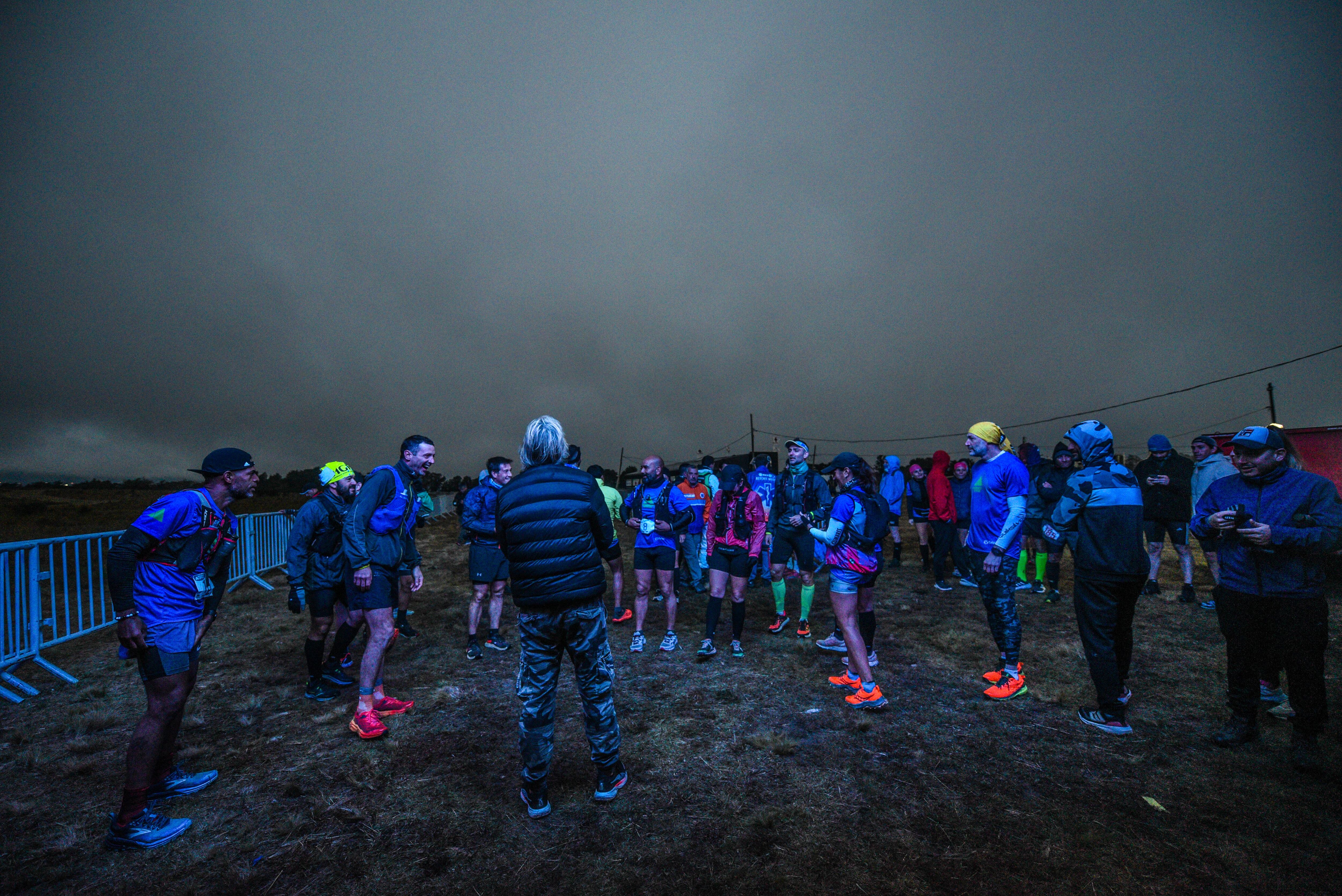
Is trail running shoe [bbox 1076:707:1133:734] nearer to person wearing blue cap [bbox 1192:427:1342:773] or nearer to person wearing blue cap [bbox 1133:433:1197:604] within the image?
person wearing blue cap [bbox 1192:427:1342:773]

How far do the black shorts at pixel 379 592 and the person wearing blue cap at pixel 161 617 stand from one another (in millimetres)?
1001

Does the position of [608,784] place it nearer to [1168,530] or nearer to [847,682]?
[847,682]

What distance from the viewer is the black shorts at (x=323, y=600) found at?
507 centimetres

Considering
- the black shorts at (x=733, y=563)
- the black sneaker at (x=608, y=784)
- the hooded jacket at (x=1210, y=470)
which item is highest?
the hooded jacket at (x=1210, y=470)

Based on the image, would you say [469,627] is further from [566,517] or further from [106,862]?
[566,517]

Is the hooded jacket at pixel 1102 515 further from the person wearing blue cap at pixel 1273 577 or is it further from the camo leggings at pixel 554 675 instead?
the camo leggings at pixel 554 675

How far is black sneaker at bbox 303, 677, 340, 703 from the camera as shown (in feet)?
16.5

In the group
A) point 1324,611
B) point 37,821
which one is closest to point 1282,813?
point 1324,611

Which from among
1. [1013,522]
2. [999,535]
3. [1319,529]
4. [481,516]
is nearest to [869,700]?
[999,535]

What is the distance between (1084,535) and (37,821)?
297 inches

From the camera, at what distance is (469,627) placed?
6.29m

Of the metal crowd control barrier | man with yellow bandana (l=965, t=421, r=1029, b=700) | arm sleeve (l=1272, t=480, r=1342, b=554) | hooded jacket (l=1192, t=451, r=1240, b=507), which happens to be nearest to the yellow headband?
man with yellow bandana (l=965, t=421, r=1029, b=700)

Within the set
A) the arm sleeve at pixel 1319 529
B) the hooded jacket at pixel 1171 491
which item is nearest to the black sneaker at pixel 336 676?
the arm sleeve at pixel 1319 529

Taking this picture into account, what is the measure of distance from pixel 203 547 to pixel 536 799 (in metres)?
2.62
